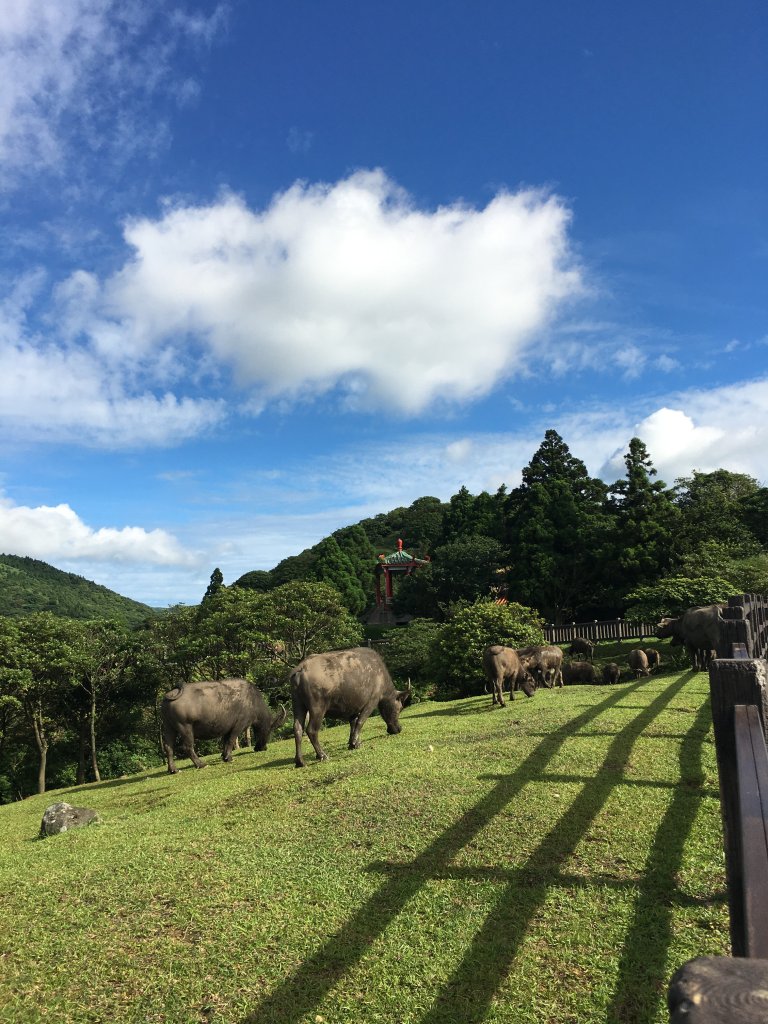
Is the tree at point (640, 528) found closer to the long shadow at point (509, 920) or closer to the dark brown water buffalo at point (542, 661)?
the dark brown water buffalo at point (542, 661)

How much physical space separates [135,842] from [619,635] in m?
28.2

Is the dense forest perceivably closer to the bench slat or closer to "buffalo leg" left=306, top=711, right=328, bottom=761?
"buffalo leg" left=306, top=711, right=328, bottom=761

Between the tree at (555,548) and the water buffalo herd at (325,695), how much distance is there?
20.1 m

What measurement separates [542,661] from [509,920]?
1392 cm

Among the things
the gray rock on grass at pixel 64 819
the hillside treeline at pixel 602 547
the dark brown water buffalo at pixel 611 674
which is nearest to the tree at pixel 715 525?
the hillside treeline at pixel 602 547

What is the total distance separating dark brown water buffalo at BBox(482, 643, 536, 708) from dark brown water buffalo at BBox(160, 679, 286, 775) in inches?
230

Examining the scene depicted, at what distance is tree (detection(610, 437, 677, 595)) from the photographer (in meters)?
35.4

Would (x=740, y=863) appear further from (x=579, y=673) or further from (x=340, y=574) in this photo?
(x=340, y=574)

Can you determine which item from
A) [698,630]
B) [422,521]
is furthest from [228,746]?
[422,521]

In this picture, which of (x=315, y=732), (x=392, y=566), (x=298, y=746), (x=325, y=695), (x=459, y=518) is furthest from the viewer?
(x=392, y=566)

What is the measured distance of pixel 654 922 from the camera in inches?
164

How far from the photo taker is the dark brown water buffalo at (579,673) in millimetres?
21062

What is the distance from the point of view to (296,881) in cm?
531

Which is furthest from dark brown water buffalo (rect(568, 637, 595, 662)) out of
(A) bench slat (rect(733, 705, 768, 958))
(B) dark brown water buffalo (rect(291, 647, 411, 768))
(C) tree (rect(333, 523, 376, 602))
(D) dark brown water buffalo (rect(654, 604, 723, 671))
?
(C) tree (rect(333, 523, 376, 602))
